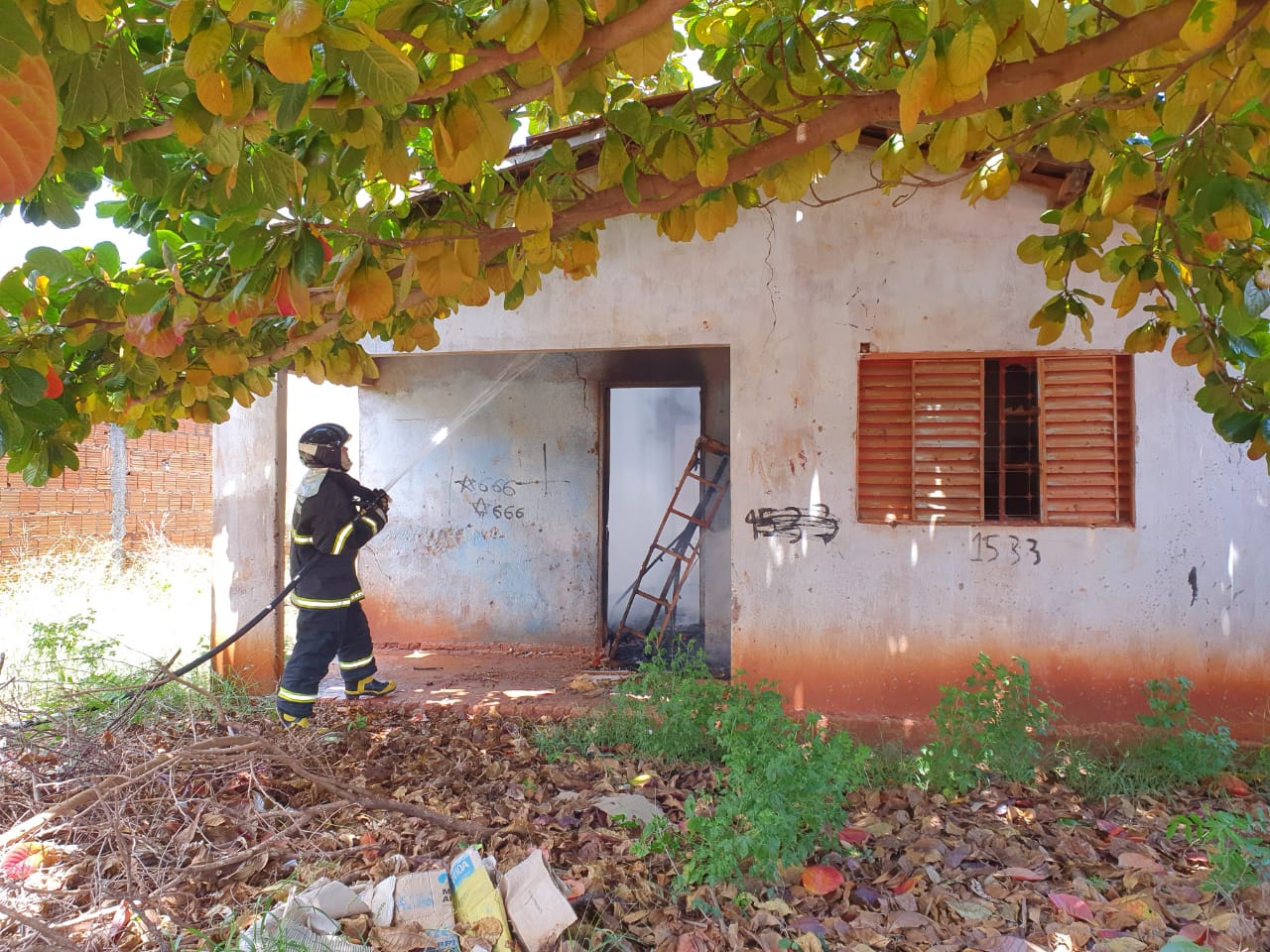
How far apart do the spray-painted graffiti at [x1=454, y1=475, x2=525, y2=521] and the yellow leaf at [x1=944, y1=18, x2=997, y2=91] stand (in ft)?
22.2

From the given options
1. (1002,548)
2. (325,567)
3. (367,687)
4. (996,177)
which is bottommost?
(367,687)

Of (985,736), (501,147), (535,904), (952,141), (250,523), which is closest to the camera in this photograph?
(501,147)

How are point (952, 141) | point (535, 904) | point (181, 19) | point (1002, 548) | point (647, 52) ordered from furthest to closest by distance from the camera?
point (1002, 548) < point (535, 904) < point (952, 141) < point (647, 52) < point (181, 19)

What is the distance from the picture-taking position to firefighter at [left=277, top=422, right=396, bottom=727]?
5102 millimetres

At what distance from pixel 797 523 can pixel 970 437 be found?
3.92ft

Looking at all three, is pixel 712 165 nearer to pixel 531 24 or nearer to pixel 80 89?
pixel 531 24

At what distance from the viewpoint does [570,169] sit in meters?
2.62

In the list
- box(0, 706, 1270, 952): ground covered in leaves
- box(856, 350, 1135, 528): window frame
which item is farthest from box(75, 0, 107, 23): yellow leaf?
box(856, 350, 1135, 528): window frame

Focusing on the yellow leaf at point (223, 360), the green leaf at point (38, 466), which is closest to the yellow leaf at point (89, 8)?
the yellow leaf at point (223, 360)

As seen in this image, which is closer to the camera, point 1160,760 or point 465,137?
point 465,137

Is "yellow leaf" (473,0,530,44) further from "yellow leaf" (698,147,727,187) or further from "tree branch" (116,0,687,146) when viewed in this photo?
"yellow leaf" (698,147,727,187)

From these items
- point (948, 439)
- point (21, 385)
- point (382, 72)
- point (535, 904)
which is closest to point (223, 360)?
point (21, 385)

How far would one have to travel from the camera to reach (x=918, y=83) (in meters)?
1.51

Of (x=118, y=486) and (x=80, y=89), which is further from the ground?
(x=80, y=89)
